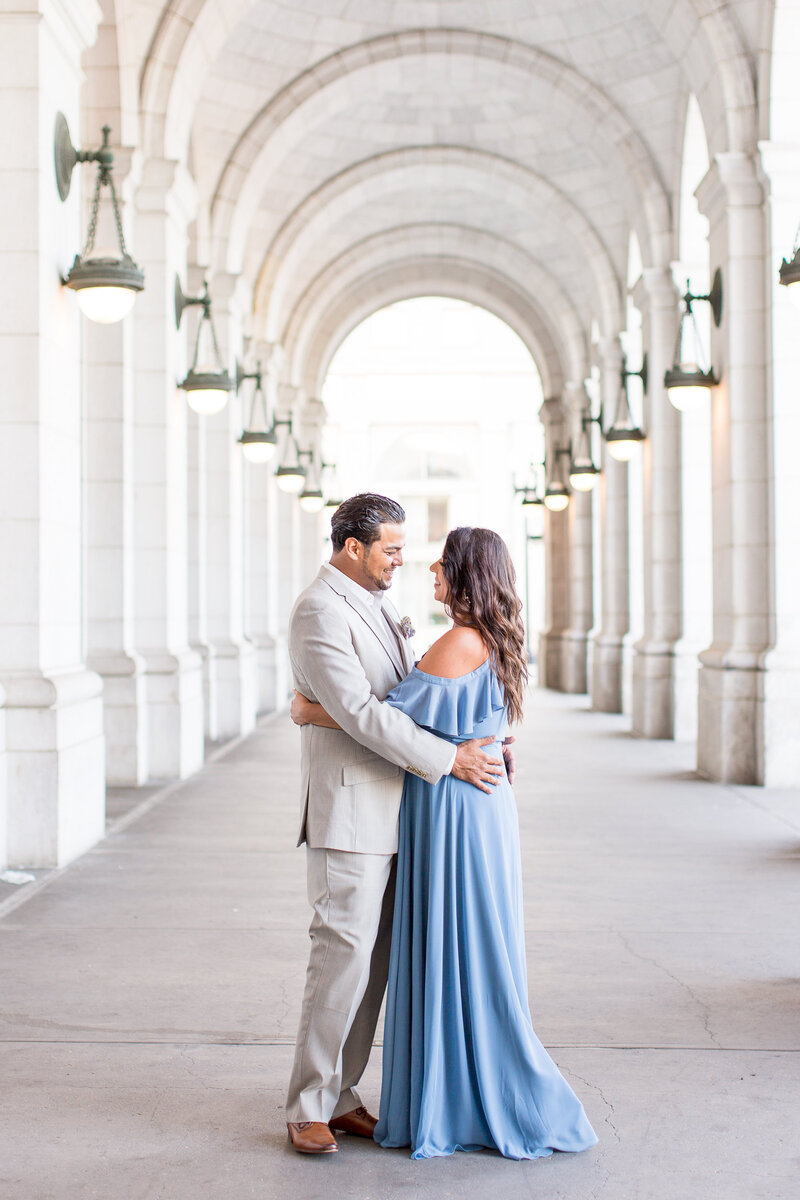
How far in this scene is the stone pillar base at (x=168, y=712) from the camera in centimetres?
1198

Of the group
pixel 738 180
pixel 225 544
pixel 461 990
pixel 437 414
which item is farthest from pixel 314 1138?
pixel 437 414

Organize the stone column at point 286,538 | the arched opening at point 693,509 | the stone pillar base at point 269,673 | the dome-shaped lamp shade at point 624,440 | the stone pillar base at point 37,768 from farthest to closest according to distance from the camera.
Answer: the stone column at point 286,538 < the stone pillar base at point 269,673 < the dome-shaped lamp shade at point 624,440 < the arched opening at point 693,509 < the stone pillar base at point 37,768

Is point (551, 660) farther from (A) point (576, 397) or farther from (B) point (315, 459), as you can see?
(B) point (315, 459)

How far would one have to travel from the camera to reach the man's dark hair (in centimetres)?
398

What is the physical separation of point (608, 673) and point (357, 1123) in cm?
1695

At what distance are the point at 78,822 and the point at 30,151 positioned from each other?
14.0 ft

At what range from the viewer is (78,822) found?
8.31 meters

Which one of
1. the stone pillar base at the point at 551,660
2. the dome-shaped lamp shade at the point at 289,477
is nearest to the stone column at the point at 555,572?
the stone pillar base at the point at 551,660

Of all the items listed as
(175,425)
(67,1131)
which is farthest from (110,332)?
(67,1131)

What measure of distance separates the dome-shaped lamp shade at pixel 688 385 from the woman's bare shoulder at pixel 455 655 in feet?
29.5

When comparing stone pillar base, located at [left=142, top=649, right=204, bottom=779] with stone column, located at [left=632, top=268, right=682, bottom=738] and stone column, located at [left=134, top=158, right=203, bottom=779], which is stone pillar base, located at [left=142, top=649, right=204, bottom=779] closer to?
stone column, located at [left=134, top=158, right=203, bottom=779]

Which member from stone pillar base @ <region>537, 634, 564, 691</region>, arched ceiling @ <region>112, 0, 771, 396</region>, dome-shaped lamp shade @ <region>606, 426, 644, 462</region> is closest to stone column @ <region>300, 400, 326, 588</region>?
arched ceiling @ <region>112, 0, 771, 396</region>

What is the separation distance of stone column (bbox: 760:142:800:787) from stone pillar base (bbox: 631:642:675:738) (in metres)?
4.20

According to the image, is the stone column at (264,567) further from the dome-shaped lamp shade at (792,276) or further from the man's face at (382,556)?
the man's face at (382,556)
